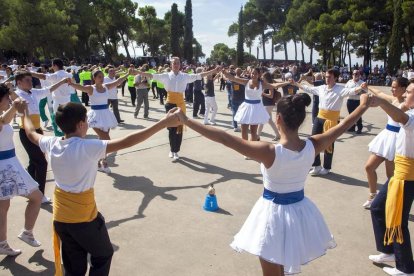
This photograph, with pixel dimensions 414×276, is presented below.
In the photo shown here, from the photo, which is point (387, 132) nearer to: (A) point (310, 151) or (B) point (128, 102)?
(A) point (310, 151)

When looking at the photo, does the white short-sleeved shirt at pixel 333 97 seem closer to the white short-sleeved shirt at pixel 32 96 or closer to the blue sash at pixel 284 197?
Answer: the blue sash at pixel 284 197

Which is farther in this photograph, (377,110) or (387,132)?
(377,110)

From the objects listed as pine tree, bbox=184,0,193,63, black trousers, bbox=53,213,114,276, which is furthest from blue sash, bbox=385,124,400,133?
pine tree, bbox=184,0,193,63

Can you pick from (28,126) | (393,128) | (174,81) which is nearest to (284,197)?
(28,126)

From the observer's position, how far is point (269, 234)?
2.88 meters

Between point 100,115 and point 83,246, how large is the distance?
204 inches

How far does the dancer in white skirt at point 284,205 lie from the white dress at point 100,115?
5214 millimetres

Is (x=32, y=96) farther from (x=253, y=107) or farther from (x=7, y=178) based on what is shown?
(x=253, y=107)

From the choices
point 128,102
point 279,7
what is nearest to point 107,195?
point 128,102

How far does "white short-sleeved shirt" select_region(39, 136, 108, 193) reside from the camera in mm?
2988

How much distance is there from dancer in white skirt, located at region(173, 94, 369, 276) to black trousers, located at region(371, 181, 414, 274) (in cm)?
133

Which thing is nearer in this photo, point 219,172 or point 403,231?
point 403,231

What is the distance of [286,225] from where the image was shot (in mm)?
2883

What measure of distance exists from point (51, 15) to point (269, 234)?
3985 centimetres
